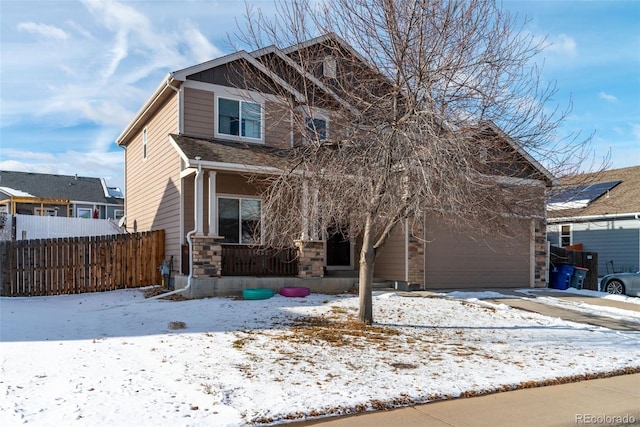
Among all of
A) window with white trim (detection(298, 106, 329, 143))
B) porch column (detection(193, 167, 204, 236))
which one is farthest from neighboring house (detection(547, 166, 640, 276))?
window with white trim (detection(298, 106, 329, 143))

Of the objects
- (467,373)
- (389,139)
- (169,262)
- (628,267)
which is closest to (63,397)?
(467,373)

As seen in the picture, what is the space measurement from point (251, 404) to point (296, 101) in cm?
552

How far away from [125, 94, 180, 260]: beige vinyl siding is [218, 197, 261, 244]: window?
3.89 ft

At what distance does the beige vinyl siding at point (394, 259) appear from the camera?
1503cm

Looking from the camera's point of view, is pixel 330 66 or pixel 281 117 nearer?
pixel 330 66

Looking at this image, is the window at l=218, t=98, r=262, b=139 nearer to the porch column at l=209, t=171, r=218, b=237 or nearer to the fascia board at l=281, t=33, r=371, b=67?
the porch column at l=209, t=171, r=218, b=237

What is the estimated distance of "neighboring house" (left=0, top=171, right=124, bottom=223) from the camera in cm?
3300

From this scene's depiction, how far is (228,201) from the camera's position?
1442 cm

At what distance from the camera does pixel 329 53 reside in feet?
30.4

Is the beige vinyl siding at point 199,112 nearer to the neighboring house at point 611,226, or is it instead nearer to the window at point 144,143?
the window at point 144,143

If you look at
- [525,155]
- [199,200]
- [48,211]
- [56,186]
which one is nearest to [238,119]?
[199,200]

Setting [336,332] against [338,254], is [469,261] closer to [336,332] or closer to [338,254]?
[338,254]

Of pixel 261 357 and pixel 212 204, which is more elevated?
pixel 212 204

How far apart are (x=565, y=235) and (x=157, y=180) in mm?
19841
